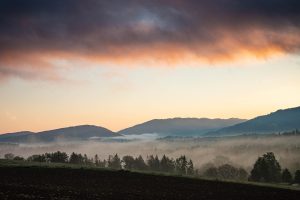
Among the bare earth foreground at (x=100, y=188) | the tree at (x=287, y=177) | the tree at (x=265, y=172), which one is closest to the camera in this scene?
the bare earth foreground at (x=100, y=188)

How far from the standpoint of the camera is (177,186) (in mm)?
86375

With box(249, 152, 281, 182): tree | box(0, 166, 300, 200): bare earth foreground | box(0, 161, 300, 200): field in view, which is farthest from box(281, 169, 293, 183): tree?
box(0, 166, 300, 200): bare earth foreground

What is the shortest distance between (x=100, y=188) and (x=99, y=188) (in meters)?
0.18

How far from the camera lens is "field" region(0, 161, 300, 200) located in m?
63.3

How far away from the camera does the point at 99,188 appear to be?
246 feet

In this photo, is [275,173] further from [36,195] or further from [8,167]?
[36,195]

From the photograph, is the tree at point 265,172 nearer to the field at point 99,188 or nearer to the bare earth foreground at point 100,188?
the bare earth foreground at point 100,188

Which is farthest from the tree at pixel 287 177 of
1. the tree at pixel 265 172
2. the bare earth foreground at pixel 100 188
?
the bare earth foreground at pixel 100 188

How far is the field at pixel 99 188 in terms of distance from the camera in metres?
63.3

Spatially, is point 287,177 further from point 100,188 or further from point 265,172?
point 100,188

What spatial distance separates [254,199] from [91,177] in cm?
4057

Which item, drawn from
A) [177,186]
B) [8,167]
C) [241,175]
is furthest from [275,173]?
[8,167]

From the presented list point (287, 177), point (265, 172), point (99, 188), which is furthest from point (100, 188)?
point (287, 177)

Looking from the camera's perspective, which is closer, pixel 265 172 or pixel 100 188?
pixel 100 188
